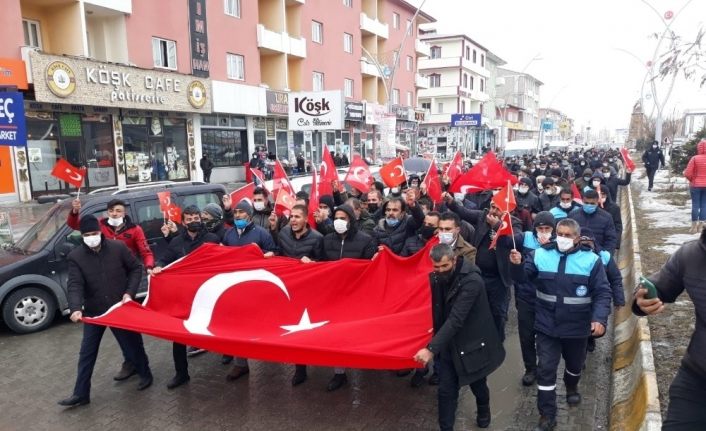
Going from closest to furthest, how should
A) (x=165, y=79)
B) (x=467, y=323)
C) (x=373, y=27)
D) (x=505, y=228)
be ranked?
(x=467, y=323), (x=505, y=228), (x=165, y=79), (x=373, y=27)

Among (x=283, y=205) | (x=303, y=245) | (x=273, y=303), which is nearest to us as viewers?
(x=273, y=303)

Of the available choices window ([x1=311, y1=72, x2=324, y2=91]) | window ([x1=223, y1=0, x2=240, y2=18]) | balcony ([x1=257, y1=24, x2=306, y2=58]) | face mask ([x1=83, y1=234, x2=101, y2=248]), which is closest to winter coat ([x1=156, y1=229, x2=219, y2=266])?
face mask ([x1=83, y1=234, x2=101, y2=248])

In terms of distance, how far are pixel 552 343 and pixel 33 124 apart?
797 inches

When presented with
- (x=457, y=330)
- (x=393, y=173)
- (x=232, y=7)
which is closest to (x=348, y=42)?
(x=232, y=7)

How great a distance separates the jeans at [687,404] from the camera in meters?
2.83

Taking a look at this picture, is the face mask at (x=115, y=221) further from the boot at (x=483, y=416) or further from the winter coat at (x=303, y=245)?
the boot at (x=483, y=416)

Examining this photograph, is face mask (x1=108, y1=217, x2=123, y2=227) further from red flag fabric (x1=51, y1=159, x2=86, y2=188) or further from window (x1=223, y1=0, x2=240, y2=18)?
window (x1=223, y1=0, x2=240, y2=18)

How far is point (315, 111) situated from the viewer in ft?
40.9

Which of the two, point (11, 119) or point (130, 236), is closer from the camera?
point (130, 236)

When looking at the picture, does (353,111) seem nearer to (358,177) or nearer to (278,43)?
(278,43)

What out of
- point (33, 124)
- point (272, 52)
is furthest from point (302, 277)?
point (272, 52)

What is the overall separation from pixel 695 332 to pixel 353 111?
34.0 m

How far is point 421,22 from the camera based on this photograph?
153 feet

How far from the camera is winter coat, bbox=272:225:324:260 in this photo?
591 cm
